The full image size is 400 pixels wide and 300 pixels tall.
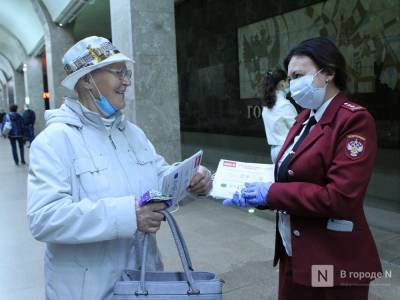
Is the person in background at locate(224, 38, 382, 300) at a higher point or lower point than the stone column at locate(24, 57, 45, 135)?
lower

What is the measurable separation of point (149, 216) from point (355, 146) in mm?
955

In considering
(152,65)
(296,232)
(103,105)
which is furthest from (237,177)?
(152,65)

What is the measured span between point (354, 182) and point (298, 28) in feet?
31.6

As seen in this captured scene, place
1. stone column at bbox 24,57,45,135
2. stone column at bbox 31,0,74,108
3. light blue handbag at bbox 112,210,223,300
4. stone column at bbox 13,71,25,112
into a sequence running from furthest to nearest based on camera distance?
1. stone column at bbox 13,71,25,112
2. stone column at bbox 24,57,45,135
3. stone column at bbox 31,0,74,108
4. light blue handbag at bbox 112,210,223,300

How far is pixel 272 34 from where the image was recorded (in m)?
12.0

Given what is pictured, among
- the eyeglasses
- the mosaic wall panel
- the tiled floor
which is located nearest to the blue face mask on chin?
the eyeglasses

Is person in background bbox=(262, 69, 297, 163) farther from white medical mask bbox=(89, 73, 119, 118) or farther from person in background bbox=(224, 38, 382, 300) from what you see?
white medical mask bbox=(89, 73, 119, 118)

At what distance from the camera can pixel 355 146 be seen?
1.98 m

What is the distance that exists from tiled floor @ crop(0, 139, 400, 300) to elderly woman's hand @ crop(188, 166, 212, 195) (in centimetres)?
178

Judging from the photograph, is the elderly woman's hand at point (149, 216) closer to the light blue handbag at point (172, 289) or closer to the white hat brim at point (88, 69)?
the light blue handbag at point (172, 289)

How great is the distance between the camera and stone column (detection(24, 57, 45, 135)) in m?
23.2

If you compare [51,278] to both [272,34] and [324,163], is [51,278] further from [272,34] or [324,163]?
[272,34]

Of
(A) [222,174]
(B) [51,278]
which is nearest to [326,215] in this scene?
(A) [222,174]

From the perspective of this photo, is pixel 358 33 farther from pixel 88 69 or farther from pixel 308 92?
pixel 88 69
